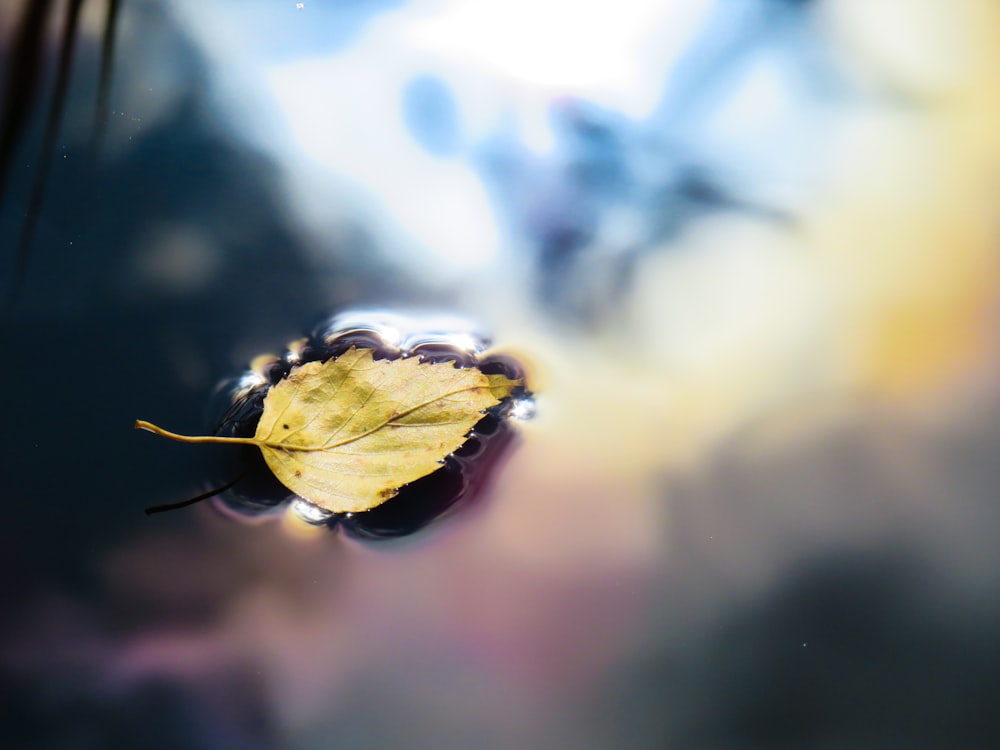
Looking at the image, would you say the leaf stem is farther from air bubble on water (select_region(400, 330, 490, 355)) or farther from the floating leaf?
air bubble on water (select_region(400, 330, 490, 355))

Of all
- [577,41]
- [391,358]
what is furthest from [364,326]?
[577,41]

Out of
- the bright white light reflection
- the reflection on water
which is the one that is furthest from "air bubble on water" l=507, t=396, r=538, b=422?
the bright white light reflection

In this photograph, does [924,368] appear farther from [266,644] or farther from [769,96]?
[266,644]

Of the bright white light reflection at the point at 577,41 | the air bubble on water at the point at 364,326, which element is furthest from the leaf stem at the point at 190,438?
the bright white light reflection at the point at 577,41

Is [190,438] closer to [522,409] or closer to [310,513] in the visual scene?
[310,513]

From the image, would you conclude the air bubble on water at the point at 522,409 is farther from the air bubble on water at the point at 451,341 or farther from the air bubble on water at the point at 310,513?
the air bubble on water at the point at 310,513

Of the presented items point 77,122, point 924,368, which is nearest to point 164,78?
point 77,122

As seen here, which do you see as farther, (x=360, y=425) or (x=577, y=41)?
(x=577, y=41)
